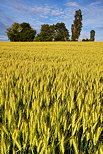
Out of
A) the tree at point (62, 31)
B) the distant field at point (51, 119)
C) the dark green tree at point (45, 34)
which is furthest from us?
the tree at point (62, 31)

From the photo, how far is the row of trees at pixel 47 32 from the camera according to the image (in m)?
49.1

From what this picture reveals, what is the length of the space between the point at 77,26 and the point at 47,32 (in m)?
9.42

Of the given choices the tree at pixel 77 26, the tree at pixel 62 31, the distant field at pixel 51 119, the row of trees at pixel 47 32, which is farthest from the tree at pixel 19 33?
the distant field at pixel 51 119

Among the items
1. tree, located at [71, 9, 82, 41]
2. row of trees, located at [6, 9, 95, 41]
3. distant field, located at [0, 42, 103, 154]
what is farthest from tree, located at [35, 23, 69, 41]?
distant field, located at [0, 42, 103, 154]

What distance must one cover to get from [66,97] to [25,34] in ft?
163

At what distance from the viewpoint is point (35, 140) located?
2.86ft

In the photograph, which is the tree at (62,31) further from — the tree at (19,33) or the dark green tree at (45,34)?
the tree at (19,33)

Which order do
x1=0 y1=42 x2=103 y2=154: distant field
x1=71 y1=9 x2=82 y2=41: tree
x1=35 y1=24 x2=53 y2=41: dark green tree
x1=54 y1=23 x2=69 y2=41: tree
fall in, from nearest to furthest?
x1=0 y1=42 x2=103 y2=154: distant field
x1=71 y1=9 x2=82 y2=41: tree
x1=35 y1=24 x2=53 y2=41: dark green tree
x1=54 y1=23 x2=69 y2=41: tree

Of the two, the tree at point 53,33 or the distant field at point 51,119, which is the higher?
the tree at point 53,33

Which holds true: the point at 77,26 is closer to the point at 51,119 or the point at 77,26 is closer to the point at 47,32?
the point at 47,32

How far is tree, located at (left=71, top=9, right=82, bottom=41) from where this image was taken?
157 ft

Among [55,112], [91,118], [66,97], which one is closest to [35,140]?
[55,112]

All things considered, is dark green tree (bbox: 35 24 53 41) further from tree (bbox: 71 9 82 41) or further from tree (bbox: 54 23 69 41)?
tree (bbox: 71 9 82 41)

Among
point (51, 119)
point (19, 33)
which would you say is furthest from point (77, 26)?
point (51, 119)
